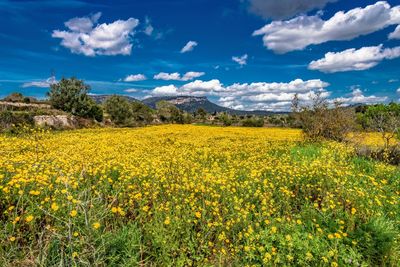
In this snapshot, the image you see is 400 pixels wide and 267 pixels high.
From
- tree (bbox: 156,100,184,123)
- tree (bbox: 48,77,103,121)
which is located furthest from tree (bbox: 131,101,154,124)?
tree (bbox: 48,77,103,121)

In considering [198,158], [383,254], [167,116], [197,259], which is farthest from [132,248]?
[167,116]

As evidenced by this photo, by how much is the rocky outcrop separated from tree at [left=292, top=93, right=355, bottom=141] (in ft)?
Answer: 109

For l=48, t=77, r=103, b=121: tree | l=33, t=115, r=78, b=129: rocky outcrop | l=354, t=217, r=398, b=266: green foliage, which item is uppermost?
l=48, t=77, r=103, b=121: tree

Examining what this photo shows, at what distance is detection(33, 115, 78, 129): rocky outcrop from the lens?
39.5 m

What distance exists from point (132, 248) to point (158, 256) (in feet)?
1.71

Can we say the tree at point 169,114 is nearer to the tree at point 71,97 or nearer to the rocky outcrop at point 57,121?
the tree at point 71,97

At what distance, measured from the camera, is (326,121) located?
22672 millimetres

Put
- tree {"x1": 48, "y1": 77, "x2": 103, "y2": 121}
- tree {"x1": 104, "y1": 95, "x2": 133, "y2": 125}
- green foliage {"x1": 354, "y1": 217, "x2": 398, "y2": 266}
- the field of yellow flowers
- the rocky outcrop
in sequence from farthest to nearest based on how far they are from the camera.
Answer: tree {"x1": 104, "y1": 95, "x2": 133, "y2": 125} < tree {"x1": 48, "y1": 77, "x2": 103, "y2": 121} < the rocky outcrop < green foliage {"x1": 354, "y1": 217, "x2": 398, "y2": 266} < the field of yellow flowers

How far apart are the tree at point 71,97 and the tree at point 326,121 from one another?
52961 millimetres

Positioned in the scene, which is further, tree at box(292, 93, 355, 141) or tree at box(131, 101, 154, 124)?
tree at box(131, 101, 154, 124)

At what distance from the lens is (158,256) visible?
483 centimetres

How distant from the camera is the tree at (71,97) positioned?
62438mm

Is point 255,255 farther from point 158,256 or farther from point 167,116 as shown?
point 167,116

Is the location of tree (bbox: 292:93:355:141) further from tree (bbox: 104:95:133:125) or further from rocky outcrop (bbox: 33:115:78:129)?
tree (bbox: 104:95:133:125)
